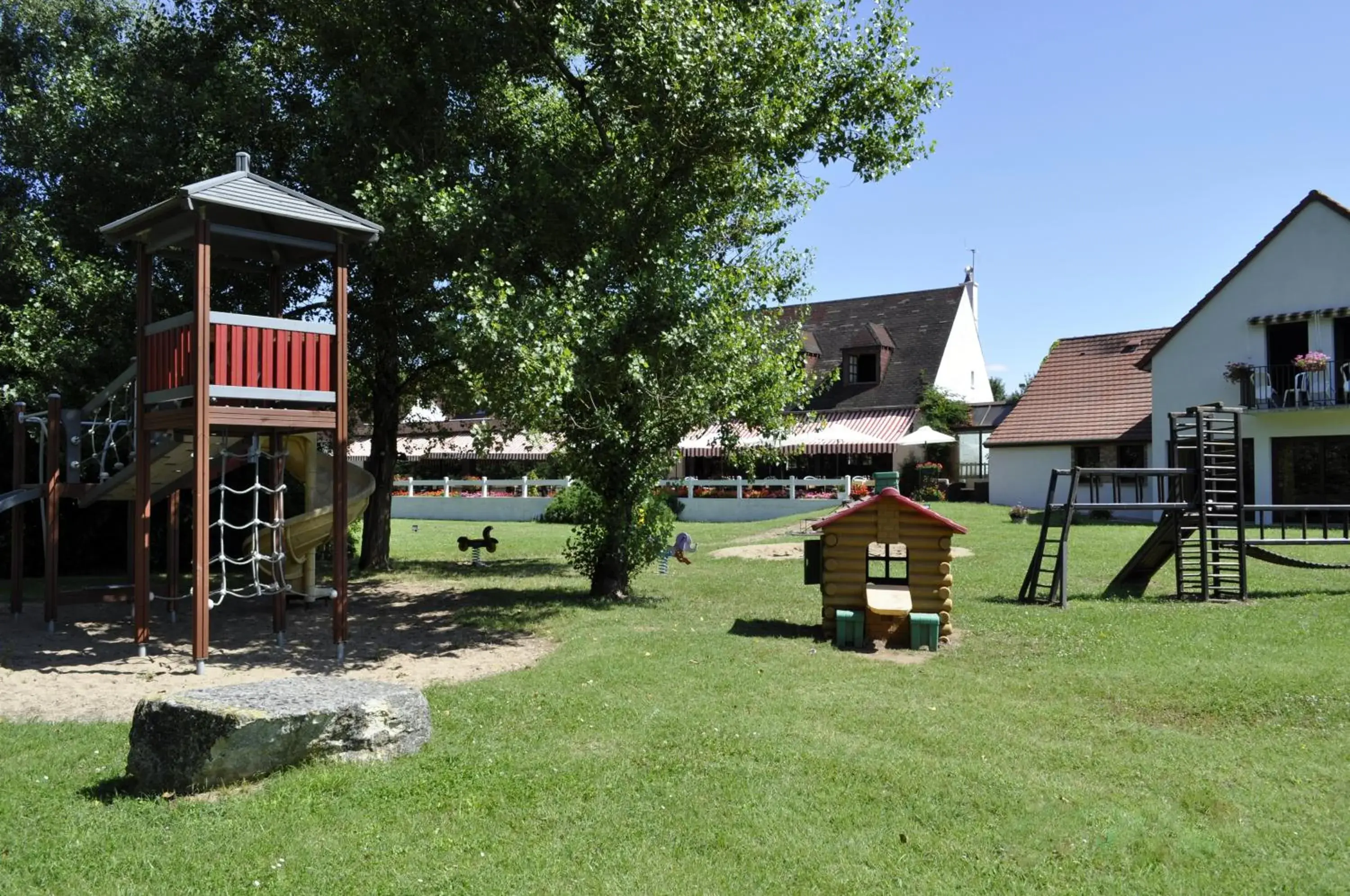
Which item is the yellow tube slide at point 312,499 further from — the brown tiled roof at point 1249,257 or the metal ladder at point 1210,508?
the brown tiled roof at point 1249,257

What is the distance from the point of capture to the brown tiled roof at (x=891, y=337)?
37.6 metres

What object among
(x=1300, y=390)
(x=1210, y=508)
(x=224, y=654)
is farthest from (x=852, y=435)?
(x=224, y=654)

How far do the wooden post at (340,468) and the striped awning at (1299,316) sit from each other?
2406cm

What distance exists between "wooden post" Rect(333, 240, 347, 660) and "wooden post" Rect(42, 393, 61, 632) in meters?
4.22

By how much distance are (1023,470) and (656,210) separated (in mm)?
20890

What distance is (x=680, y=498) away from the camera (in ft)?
107

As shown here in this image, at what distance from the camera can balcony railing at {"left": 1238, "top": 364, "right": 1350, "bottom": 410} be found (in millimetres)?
24797

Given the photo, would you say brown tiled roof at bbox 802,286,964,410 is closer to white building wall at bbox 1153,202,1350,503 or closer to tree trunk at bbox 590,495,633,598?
white building wall at bbox 1153,202,1350,503

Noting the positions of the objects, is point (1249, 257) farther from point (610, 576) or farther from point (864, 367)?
point (610, 576)

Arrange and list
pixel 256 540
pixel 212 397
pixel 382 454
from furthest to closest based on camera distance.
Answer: pixel 382 454
pixel 256 540
pixel 212 397

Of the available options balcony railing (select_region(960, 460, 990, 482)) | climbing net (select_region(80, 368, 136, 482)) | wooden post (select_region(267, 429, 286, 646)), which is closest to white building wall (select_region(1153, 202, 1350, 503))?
balcony railing (select_region(960, 460, 990, 482))

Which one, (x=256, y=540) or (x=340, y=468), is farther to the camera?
(x=256, y=540)

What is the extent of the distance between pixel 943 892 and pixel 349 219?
9.03 meters

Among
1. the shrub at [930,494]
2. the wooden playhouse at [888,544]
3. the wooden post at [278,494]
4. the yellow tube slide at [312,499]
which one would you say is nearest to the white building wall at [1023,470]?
the shrub at [930,494]
